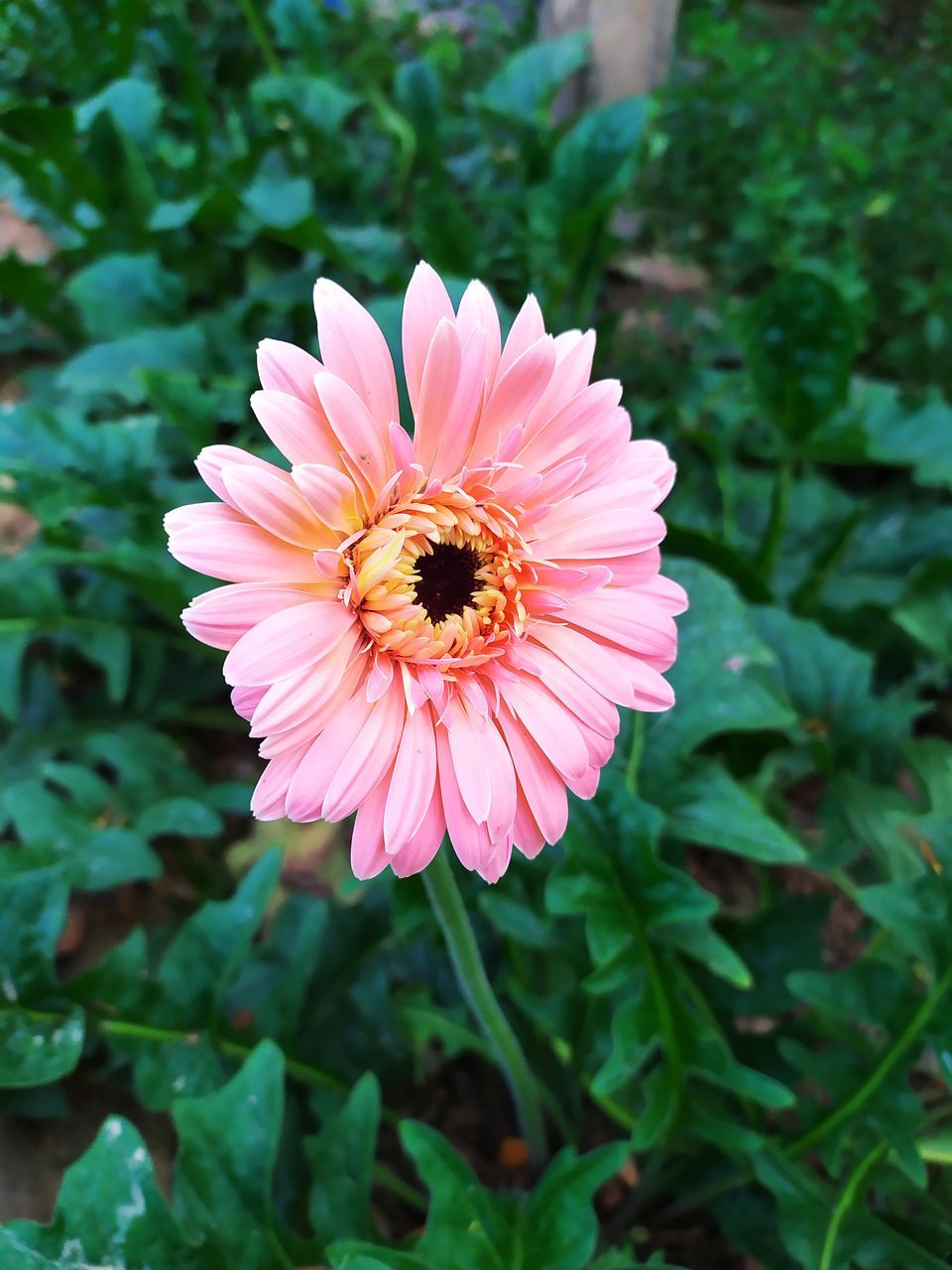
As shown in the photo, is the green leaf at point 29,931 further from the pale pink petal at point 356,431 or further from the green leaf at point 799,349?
the green leaf at point 799,349

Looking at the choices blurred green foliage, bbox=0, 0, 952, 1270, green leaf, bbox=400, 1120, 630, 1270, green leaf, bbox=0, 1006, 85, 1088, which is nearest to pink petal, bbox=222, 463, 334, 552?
blurred green foliage, bbox=0, 0, 952, 1270

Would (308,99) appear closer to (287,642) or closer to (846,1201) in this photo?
(287,642)

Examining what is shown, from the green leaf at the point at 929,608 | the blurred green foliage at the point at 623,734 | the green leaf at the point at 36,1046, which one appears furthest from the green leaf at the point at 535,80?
the green leaf at the point at 36,1046

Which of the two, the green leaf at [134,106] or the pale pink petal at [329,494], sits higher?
the green leaf at [134,106]

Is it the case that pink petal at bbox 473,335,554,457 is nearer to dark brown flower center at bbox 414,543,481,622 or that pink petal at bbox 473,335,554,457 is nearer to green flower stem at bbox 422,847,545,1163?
dark brown flower center at bbox 414,543,481,622

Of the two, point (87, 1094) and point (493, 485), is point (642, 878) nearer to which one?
point (493, 485)

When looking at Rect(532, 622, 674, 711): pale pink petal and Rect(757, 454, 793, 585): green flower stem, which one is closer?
Rect(532, 622, 674, 711): pale pink petal
